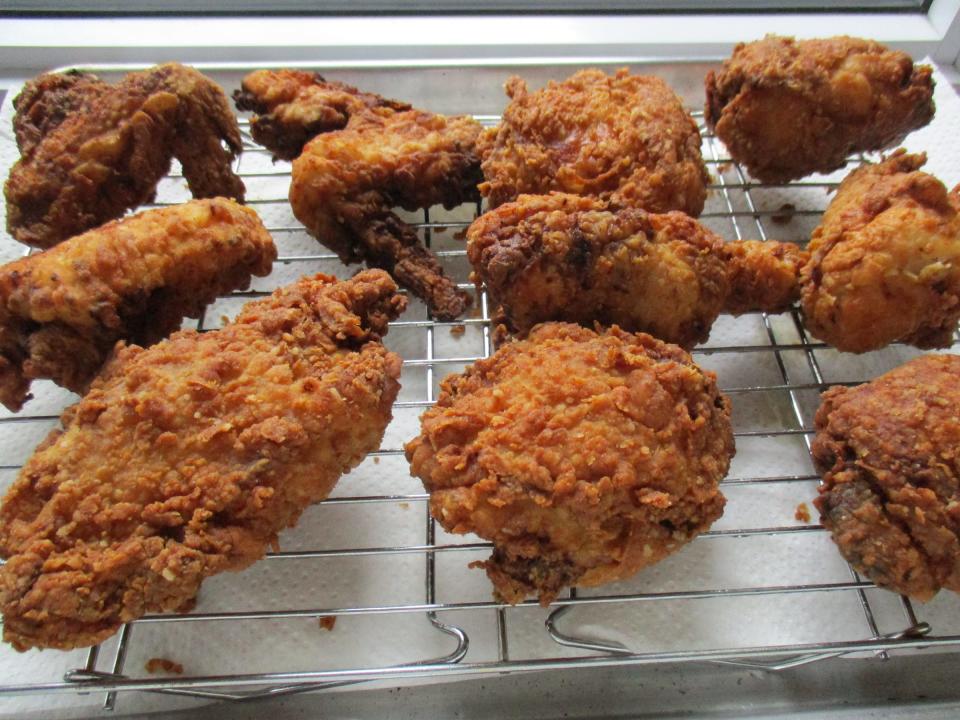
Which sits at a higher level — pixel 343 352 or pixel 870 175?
pixel 870 175

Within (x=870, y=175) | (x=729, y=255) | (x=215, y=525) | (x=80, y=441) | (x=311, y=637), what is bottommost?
(x=311, y=637)

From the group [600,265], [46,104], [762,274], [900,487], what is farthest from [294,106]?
[900,487]

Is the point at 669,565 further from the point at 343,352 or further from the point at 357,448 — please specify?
the point at 343,352

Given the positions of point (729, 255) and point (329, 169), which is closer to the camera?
point (729, 255)

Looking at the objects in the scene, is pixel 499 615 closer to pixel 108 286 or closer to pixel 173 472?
pixel 173 472

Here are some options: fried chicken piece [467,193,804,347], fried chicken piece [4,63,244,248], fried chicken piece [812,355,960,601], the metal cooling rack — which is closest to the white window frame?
fried chicken piece [4,63,244,248]

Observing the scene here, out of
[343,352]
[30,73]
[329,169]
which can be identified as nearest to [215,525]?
[343,352]

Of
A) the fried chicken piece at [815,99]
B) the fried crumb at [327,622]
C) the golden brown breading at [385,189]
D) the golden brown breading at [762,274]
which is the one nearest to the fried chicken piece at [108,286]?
the golden brown breading at [385,189]

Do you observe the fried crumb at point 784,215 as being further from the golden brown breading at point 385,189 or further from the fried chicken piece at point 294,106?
the fried chicken piece at point 294,106
